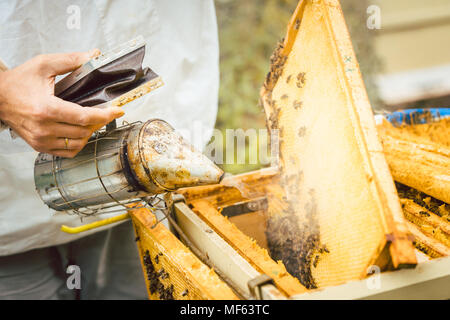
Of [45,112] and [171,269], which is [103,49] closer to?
[45,112]

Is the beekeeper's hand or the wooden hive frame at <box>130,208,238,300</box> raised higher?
the beekeeper's hand

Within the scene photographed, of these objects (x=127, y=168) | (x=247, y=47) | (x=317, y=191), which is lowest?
(x=317, y=191)

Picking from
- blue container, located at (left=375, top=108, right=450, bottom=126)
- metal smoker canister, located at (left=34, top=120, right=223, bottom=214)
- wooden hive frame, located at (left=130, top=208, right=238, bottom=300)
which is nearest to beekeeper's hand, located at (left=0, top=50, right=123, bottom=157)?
metal smoker canister, located at (left=34, top=120, right=223, bottom=214)

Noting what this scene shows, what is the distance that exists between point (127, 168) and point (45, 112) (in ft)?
1.01

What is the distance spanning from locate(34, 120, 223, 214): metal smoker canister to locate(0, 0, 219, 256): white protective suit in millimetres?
455

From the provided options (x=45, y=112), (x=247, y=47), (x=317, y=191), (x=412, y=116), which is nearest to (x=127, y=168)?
(x=45, y=112)

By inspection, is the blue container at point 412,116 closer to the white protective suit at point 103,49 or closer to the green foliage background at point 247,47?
the white protective suit at point 103,49

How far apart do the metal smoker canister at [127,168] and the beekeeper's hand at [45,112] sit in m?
0.07

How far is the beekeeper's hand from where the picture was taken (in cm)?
108

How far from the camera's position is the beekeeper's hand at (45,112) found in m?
1.08

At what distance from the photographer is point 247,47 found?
4.78 m

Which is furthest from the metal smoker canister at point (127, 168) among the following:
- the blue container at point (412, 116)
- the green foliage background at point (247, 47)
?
the green foliage background at point (247, 47)

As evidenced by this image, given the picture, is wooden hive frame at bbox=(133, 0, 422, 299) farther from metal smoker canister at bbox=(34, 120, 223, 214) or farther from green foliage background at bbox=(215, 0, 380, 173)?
green foliage background at bbox=(215, 0, 380, 173)
